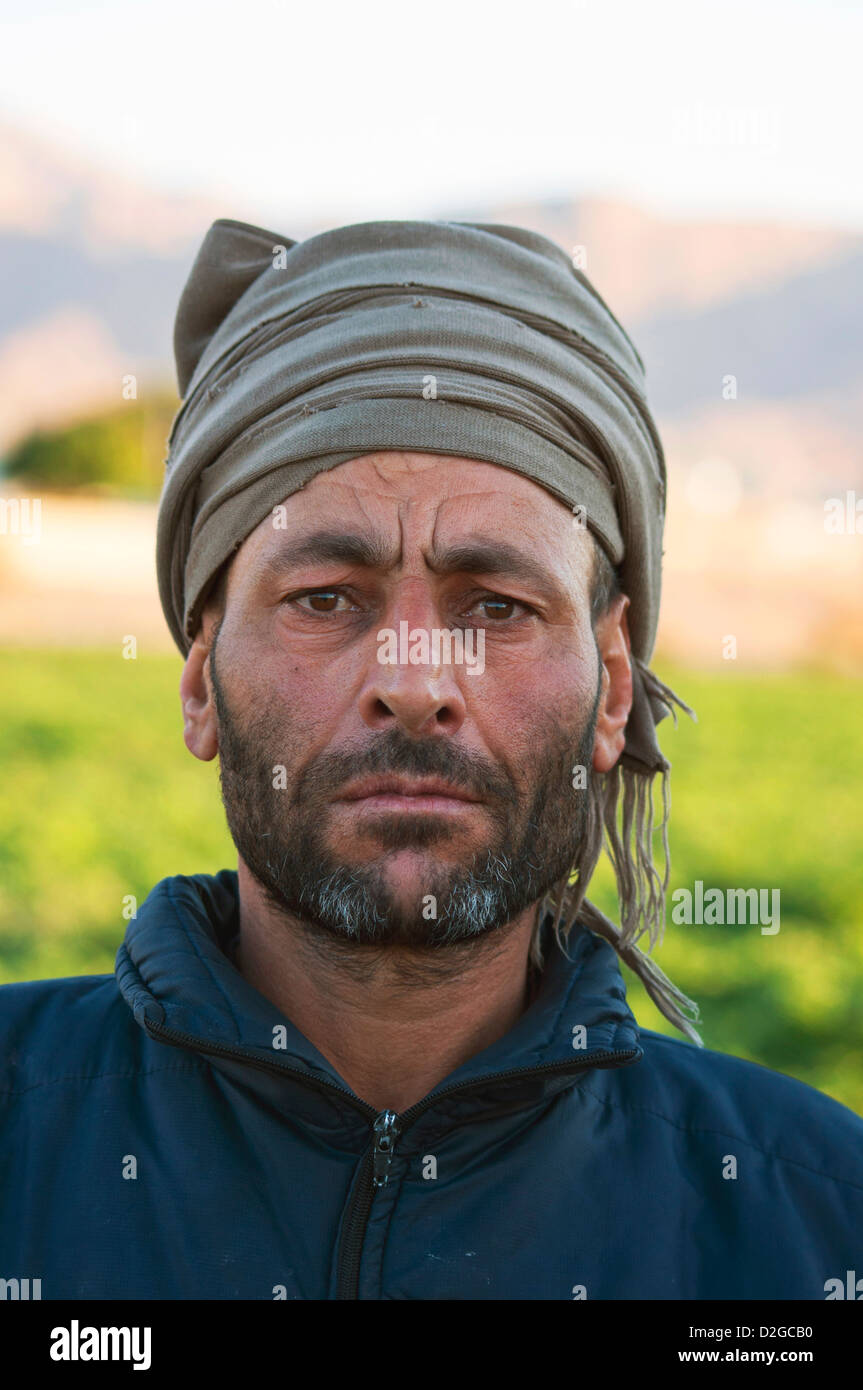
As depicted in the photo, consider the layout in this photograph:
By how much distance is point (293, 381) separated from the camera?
115 inches

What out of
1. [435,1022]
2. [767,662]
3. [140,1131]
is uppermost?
[767,662]

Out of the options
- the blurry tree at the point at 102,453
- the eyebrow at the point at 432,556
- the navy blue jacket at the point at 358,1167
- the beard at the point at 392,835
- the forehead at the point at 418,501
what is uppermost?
the blurry tree at the point at 102,453

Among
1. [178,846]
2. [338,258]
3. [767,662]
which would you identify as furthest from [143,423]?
[338,258]

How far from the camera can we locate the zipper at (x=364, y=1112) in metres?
2.42

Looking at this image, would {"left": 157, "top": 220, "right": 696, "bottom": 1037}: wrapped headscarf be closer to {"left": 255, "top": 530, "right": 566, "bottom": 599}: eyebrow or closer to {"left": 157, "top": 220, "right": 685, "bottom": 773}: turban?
{"left": 157, "top": 220, "right": 685, "bottom": 773}: turban

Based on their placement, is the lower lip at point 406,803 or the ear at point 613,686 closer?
the lower lip at point 406,803

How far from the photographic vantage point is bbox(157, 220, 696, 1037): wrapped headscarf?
2844mm

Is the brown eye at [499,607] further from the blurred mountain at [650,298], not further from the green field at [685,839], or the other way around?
the blurred mountain at [650,298]

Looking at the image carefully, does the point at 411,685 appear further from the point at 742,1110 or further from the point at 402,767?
the point at 742,1110

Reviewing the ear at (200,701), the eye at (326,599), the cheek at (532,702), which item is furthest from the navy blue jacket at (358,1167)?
the eye at (326,599)

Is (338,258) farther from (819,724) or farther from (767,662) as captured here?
(767,662)

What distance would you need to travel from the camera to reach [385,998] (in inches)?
109

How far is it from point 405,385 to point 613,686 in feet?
2.72
